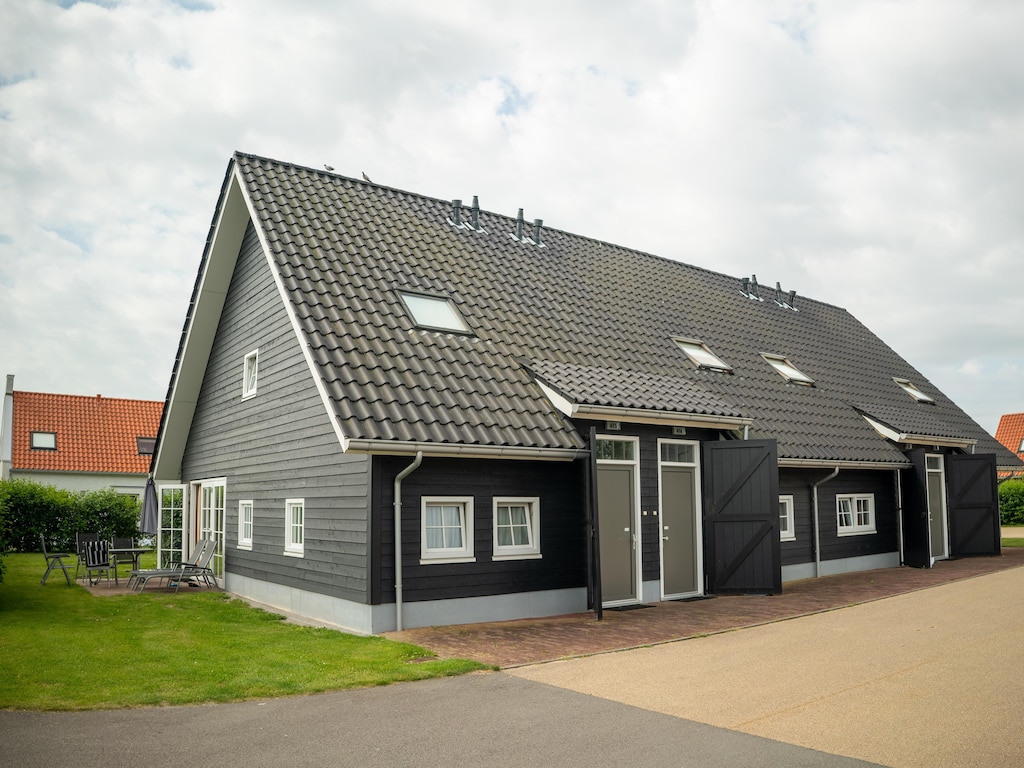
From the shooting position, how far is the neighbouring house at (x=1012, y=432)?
166 ft

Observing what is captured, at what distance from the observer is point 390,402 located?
38.2 ft

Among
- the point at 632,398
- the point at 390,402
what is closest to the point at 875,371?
the point at 632,398

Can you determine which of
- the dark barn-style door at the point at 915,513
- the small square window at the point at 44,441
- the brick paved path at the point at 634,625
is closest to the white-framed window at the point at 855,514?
the dark barn-style door at the point at 915,513

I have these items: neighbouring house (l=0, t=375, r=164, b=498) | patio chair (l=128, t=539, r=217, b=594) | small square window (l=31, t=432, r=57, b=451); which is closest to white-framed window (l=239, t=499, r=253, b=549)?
patio chair (l=128, t=539, r=217, b=594)

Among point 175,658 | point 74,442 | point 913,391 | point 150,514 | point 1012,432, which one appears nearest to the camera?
point 175,658

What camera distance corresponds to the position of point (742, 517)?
47.8 feet

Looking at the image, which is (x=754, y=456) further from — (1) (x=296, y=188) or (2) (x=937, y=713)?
(1) (x=296, y=188)

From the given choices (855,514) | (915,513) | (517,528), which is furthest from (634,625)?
(915,513)

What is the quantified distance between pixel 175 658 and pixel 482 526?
431 cm

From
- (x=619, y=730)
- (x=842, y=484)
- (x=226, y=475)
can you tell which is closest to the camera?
(x=619, y=730)

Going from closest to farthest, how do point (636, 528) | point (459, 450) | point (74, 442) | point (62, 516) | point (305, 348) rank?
point (459, 450), point (305, 348), point (636, 528), point (62, 516), point (74, 442)

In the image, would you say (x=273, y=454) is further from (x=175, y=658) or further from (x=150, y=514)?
(x=150, y=514)

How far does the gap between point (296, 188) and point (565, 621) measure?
29.4 ft

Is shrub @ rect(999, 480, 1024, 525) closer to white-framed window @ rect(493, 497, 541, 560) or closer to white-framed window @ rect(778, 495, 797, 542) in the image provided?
white-framed window @ rect(778, 495, 797, 542)
